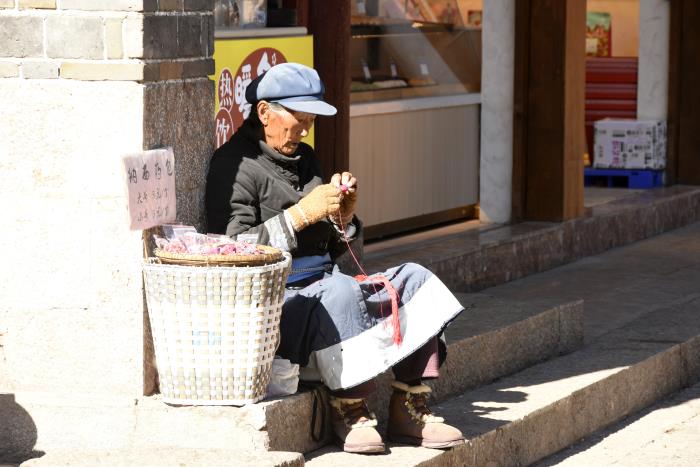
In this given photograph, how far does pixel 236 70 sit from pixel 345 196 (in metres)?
1.71

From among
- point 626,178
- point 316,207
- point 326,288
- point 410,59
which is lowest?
point 626,178

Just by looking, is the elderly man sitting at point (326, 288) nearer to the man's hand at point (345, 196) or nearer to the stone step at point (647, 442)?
the man's hand at point (345, 196)

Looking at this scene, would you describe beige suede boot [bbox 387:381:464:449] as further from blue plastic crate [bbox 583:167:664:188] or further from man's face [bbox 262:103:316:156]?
blue plastic crate [bbox 583:167:664:188]

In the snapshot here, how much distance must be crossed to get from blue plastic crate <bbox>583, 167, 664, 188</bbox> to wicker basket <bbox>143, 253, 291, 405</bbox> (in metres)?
7.22

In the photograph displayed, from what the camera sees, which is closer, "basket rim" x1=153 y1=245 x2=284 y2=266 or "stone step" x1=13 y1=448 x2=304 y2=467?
"stone step" x1=13 y1=448 x2=304 y2=467

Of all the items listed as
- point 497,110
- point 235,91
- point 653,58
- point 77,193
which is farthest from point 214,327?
point 653,58

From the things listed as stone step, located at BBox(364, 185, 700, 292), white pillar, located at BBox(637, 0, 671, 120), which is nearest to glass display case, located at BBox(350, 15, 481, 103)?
stone step, located at BBox(364, 185, 700, 292)

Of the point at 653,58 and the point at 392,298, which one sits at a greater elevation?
the point at 653,58

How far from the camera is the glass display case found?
8570 millimetres

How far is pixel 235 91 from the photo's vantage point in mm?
6508

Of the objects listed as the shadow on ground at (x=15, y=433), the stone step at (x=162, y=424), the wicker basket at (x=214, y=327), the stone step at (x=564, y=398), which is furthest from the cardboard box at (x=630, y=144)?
the shadow on ground at (x=15, y=433)

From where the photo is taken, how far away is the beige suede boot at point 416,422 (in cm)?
488

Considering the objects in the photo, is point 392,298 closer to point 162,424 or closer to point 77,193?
point 162,424

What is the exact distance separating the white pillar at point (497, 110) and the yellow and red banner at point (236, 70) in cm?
279
